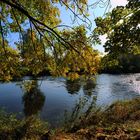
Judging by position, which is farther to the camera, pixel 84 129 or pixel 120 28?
pixel 120 28

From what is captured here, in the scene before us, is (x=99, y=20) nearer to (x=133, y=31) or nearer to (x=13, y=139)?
(x=133, y=31)

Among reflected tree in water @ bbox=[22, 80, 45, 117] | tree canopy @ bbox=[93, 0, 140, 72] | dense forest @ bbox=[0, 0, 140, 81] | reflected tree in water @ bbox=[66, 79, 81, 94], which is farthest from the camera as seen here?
reflected tree in water @ bbox=[66, 79, 81, 94]

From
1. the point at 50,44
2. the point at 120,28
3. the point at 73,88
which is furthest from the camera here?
the point at 73,88

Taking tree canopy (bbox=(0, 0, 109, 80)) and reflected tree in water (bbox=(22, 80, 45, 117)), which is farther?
reflected tree in water (bbox=(22, 80, 45, 117))

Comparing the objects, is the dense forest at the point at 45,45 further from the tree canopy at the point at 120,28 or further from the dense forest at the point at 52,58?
the tree canopy at the point at 120,28

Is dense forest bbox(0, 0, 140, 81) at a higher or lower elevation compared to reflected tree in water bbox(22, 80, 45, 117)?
higher

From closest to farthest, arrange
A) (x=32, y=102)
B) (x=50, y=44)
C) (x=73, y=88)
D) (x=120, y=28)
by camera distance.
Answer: (x=50, y=44)
(x=120, y=28)
(x=32, y=102)
(x=73, y=88)

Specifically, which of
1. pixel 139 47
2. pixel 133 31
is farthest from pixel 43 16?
pixel 139 47

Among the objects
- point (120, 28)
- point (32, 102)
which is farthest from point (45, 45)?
point (32, 102)

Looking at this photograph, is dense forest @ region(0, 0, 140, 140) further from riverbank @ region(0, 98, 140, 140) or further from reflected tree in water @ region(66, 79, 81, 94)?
reflected tree in water @ region(66, 79, 81, 94)

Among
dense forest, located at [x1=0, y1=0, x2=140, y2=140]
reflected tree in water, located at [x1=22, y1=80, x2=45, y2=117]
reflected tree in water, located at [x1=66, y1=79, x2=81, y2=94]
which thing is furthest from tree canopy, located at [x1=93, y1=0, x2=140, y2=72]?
reflected tree in water, located at [x1=66, y1=79, x2=81, y2=94]

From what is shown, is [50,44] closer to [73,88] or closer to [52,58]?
[52,58]

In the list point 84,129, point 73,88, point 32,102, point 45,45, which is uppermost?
point 45,45

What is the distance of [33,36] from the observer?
9797mm
